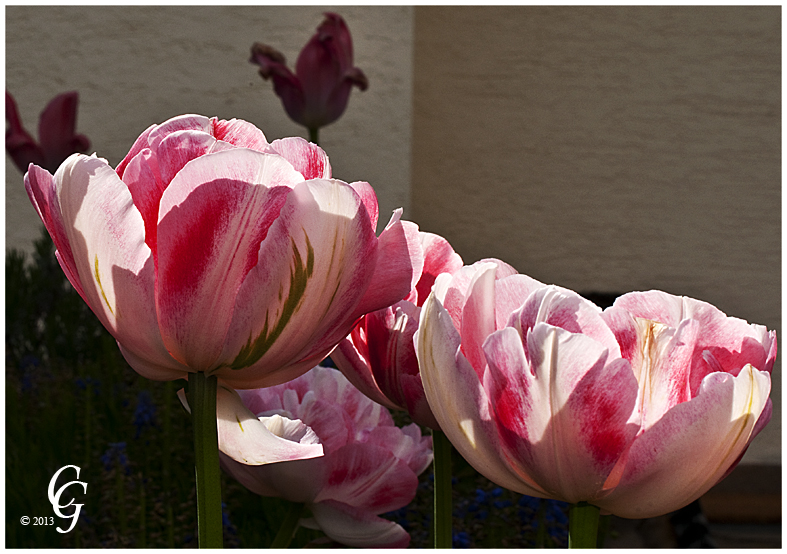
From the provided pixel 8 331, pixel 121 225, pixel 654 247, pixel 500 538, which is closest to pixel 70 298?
pixel 8 331

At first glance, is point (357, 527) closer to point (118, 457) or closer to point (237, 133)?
point (237, 133)

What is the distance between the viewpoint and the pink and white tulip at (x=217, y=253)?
0.19m

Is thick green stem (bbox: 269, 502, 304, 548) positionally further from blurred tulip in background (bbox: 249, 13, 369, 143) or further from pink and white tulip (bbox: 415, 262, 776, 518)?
blurred tulip in background (bbox: 249, 13, 369, 143)

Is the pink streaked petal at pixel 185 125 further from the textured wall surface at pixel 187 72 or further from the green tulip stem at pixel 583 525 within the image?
the textured wall surface at pixel 187 72

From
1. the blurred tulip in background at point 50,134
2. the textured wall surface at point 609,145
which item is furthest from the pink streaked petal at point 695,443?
the textured wall surface at point 609,145

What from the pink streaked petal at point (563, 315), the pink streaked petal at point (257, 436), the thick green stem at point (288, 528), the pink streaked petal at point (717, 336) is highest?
the pink streaked petal at point (563, 315)

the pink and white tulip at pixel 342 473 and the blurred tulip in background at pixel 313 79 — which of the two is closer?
the pink and white tulip at pixel 342 473

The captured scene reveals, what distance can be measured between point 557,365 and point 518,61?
120 inches

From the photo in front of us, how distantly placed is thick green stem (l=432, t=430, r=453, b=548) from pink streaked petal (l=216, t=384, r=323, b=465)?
0.05 meters

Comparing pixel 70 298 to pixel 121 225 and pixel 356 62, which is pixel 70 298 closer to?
pixel 356 62

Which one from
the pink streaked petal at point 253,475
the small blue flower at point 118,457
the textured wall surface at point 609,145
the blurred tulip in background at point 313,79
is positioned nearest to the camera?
the pink streaked petal at point 253,475

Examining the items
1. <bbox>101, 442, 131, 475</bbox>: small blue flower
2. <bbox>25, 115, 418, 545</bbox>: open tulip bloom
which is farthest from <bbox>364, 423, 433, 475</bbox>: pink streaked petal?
<bbox>101, 442, 131, 475</bbox>: small blue flower

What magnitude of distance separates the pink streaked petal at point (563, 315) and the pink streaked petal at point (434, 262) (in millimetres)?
70

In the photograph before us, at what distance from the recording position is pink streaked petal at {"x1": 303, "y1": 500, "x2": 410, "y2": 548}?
0.28 metres
